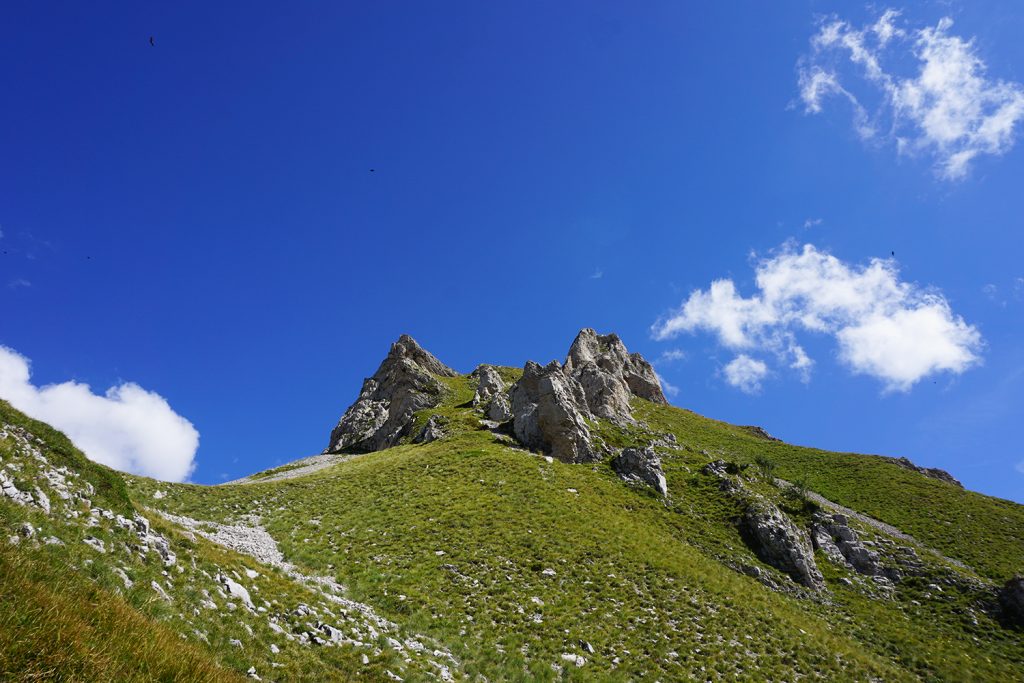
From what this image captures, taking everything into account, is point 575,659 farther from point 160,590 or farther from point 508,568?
point 160,590

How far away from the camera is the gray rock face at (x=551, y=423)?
58594 mm

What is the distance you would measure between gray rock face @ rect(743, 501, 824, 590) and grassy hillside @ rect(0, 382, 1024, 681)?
4.48 ft

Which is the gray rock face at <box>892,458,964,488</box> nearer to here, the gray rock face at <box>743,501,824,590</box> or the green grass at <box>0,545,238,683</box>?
the gray rock face at <box>743,501,824,590</box>

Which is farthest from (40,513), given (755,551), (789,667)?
(755,551)

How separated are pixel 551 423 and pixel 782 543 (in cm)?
2725

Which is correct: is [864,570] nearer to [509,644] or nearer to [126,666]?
[509,644]

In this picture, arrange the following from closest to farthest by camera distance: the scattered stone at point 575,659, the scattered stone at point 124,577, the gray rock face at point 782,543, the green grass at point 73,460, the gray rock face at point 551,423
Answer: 1. the scattered stone at point 124,577
2. the green grass at point 73,460
3. the scattered stone at point 575,659
4. the gray rock face at point 782,543
5. the gray rock face at point 551,423

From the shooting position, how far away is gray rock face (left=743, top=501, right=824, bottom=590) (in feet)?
131

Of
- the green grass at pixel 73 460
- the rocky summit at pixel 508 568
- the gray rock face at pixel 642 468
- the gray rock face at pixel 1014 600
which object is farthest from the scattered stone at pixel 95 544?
the gray rock face at pixel 1014 600

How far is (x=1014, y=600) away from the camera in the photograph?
37.5 meters

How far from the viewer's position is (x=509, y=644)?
22.4m

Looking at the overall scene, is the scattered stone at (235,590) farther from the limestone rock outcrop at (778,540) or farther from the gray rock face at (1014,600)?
the gray rock face at (1014,600)

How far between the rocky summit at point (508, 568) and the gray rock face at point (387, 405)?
690 inches

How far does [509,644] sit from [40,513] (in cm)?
1820
